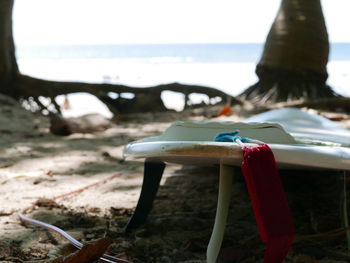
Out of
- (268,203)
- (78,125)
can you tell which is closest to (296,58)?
(78,125)

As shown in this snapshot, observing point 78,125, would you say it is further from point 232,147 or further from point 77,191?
point 232,147

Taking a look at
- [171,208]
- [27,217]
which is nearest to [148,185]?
[171,208]

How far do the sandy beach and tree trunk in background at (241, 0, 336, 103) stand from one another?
3925 mm

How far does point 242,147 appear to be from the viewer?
1628 millimetres

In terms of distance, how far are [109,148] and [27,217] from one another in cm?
202

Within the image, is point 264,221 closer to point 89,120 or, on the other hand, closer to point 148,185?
point 148,185

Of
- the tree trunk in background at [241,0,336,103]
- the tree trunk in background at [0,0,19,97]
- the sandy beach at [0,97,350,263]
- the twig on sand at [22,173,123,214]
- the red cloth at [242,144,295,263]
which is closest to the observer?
the red cloth at [242,144,295,263]

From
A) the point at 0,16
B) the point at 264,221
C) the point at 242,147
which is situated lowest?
the point at 264,221

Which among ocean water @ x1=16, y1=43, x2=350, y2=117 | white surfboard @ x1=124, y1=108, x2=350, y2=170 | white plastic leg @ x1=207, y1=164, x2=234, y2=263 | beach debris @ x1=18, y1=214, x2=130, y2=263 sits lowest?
ocean water @ x1=16, y1=43, x2=350, y2=117

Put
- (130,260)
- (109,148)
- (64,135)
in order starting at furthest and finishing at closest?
(64,135)
(109,148)
(130,260)

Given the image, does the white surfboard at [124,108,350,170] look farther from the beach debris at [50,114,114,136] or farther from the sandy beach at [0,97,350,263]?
the beach debris at [50,114,114,136]

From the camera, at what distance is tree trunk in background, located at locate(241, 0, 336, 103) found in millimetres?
7473

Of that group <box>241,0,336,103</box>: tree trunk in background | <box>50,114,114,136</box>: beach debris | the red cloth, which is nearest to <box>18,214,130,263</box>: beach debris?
the red cloth

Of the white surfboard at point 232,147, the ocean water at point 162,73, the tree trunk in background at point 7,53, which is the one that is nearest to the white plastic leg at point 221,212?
the white surfboard at point 232,147
